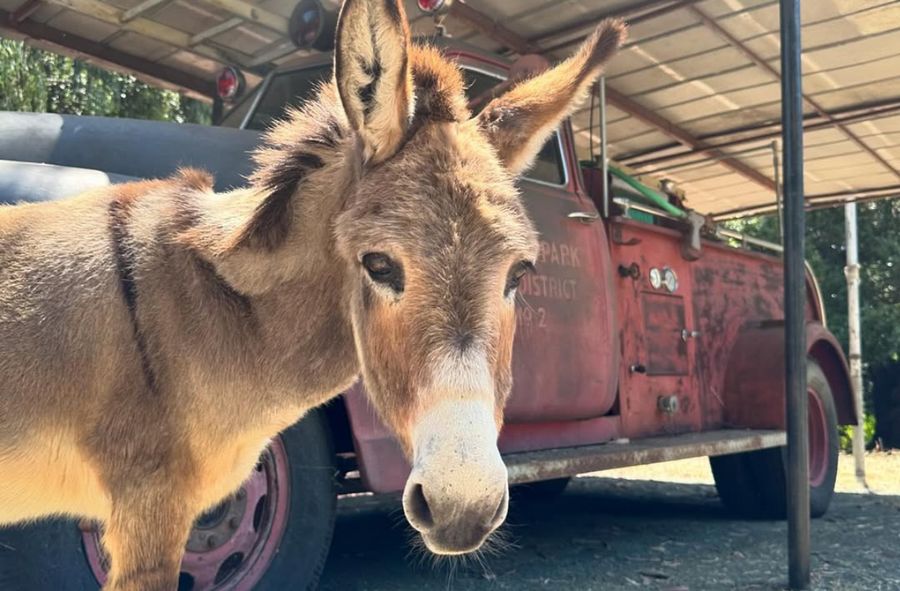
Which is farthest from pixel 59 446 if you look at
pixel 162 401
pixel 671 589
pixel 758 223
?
pixel 758 223

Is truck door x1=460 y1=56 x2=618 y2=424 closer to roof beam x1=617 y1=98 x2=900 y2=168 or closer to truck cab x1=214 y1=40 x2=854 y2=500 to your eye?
truck cab x1=214 y1=40 x2=854 y2=500

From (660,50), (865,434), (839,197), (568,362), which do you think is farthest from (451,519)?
(865,434)

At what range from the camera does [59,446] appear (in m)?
2.16

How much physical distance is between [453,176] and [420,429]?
630 mm

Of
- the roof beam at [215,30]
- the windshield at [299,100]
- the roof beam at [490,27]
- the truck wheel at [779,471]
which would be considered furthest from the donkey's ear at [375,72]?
the truck wheel at [779,471]

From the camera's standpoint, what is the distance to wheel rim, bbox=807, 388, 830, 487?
6898mm

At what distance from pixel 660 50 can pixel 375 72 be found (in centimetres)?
397

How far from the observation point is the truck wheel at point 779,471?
21.4 ft

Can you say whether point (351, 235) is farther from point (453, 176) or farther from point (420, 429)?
point (420, 429)

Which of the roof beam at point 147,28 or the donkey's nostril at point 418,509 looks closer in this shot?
the donkey's nostril at point 418,509

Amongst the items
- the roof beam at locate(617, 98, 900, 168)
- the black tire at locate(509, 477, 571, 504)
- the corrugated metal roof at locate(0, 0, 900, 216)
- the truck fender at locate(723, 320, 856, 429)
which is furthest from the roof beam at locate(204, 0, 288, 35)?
the black tire at locate(509, 477, 571, 504)

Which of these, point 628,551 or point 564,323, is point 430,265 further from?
point 628,551

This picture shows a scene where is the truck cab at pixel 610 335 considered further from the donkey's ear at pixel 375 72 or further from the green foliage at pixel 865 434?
the green foliage at pixel 865 434

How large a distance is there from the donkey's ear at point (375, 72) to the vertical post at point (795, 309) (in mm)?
2938
